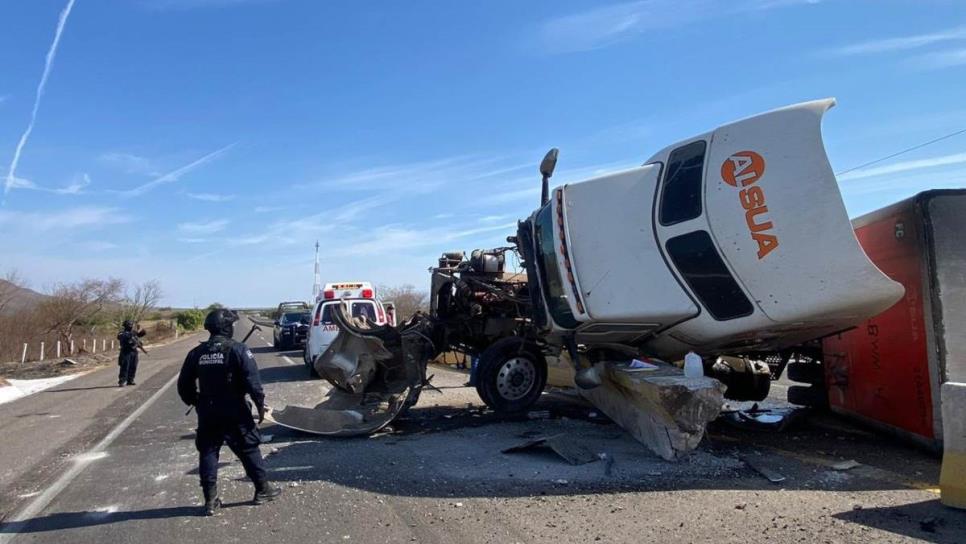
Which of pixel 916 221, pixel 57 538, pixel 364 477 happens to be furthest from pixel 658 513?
pixel 57 538

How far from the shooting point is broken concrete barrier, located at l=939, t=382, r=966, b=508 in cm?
466

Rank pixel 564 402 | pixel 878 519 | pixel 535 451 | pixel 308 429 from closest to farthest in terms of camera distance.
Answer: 1. pixel 878 519
2. pixel 535 451
3. pixel 308 429
4. pixel 564 402

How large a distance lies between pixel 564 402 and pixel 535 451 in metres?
3.51

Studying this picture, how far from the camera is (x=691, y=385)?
19.6 ft

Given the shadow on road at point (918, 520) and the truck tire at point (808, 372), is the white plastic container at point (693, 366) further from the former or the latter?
the truck tire at point (808, 372)

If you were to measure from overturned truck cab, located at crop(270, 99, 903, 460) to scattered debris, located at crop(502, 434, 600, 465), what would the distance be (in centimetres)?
86

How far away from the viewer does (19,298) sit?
3003 centimetres

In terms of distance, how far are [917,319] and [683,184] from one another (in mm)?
2453

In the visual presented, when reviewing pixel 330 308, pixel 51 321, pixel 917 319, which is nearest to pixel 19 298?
pixel 51 321

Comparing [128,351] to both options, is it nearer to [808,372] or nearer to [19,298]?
[808,372]

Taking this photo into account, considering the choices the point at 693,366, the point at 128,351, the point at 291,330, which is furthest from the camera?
the point at 291,330

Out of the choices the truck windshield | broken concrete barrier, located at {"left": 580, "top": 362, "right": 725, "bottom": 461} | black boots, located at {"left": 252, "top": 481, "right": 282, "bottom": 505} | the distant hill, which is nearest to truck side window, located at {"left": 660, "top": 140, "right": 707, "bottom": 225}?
the truck windshield

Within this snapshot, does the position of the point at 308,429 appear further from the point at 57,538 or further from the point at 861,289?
the point at 861,289

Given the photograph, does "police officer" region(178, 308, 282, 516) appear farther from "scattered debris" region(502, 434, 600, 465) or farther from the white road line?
"scattered debris" region(502, 434, 600, 465)
